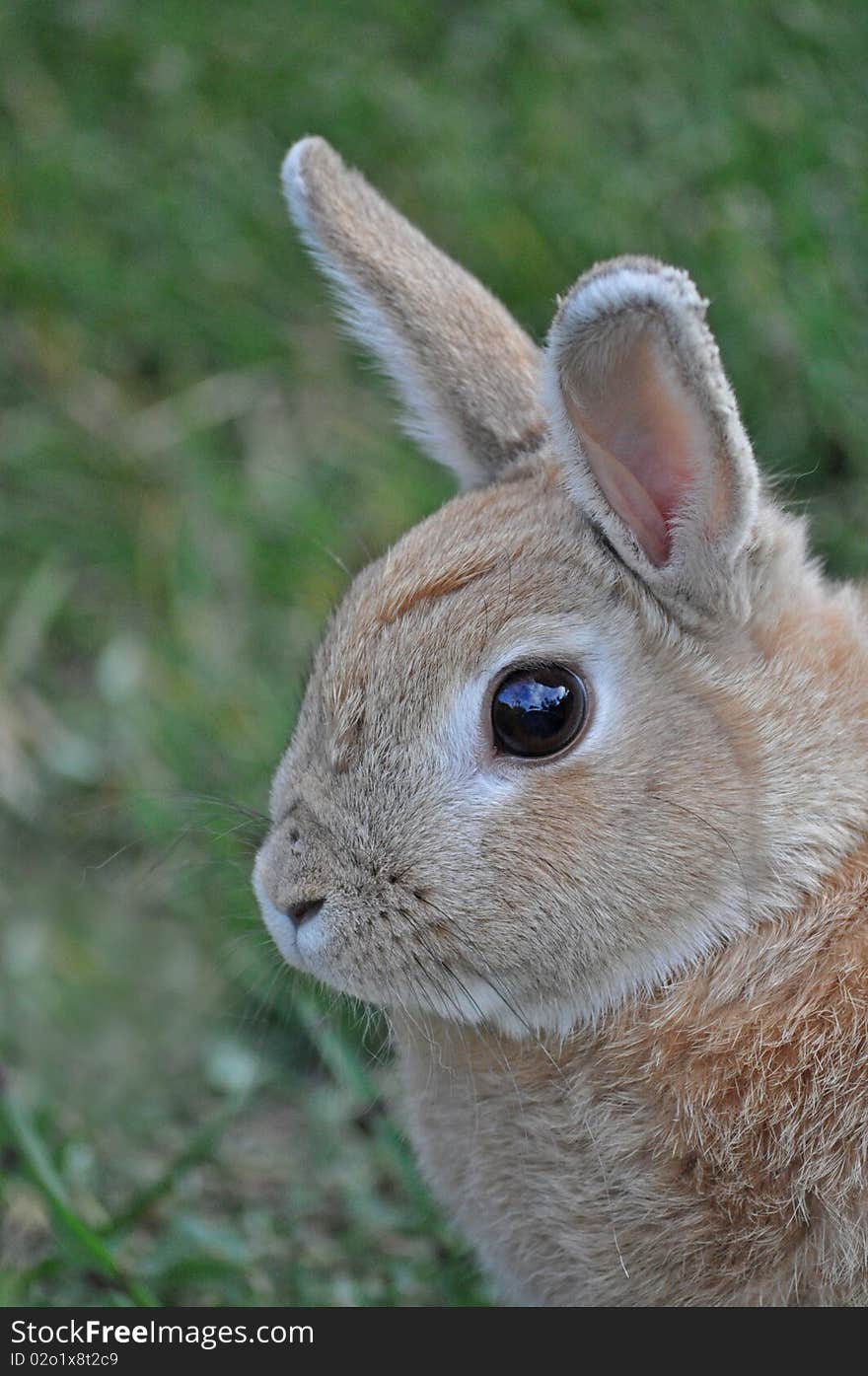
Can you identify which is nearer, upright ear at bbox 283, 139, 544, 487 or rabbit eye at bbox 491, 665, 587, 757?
rabbit eye at bbox 491, 665, 587, 757

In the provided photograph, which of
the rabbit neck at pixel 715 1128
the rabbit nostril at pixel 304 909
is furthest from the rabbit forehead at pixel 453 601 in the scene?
the rabbit neck at pixel 715 1128

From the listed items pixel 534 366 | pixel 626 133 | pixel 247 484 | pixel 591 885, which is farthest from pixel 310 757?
pixel 626 133

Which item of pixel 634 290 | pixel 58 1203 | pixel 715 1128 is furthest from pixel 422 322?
pixel 58 1203

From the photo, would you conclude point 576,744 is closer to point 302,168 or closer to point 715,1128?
point 715,1128

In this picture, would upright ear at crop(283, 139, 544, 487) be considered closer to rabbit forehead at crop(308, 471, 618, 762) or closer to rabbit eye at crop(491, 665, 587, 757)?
rabbit forehead at crop(308, 471, 618, 762)

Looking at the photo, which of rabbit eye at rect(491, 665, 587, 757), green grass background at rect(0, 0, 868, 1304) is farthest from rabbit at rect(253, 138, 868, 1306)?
green grass background at rect(0, 0, 868, 1304)

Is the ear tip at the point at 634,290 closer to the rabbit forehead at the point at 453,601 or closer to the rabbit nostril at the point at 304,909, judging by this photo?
the rabbit forehead at the point at 453,601
